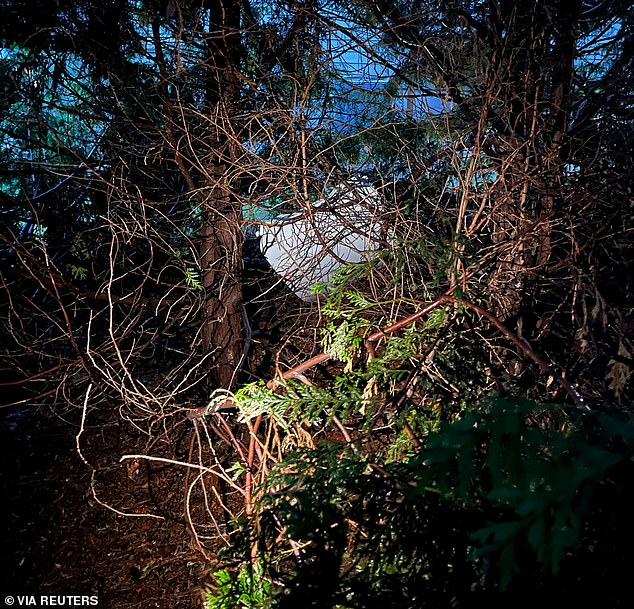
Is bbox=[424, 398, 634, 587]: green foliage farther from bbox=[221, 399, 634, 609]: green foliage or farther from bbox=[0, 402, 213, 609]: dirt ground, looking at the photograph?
bbox=[0, 402, 213, 609]: dirt ground

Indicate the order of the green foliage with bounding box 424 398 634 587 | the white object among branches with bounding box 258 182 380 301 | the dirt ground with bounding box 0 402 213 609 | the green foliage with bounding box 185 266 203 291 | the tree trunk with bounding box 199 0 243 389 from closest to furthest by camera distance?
1. the green foliage with bounding box 424 398 634 587
2. the dirt ground with bounding box 0 402 213 609
3. the white object among branches with bounding box 258 182 380 301
4. the green foliage with bounding box 185 266 203 291
5. the tree trunk with bounding box 199 0 243 389

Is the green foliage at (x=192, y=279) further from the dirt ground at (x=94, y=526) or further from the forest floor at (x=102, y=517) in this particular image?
the dirt ground at (x=94, y=526)

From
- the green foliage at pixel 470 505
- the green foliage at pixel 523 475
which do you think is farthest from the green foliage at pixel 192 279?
the green foliage at pixel 523 475

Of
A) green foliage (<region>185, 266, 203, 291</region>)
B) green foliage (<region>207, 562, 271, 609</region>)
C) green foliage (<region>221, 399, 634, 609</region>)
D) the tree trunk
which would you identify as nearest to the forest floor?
green foliage (<region>207, 562, 271, 609</region>)

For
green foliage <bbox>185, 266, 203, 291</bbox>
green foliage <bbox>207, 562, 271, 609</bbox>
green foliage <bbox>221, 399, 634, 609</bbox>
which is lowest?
green foliage <bbox>207, 562, 271, 609</bbox>

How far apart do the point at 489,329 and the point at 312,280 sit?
1128 millimetres

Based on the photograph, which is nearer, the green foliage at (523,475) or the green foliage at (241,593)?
the green foliage at (523,475)

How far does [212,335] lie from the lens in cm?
385

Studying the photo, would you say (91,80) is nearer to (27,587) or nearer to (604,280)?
(27,587)

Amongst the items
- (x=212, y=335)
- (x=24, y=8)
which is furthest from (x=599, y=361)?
(x=24, y=8)

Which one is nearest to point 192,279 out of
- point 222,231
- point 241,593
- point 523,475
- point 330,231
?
point 222,231

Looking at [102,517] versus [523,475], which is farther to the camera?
[102,517]

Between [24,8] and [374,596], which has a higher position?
[24,8]

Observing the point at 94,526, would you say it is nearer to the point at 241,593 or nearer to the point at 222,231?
the point at 241,593
